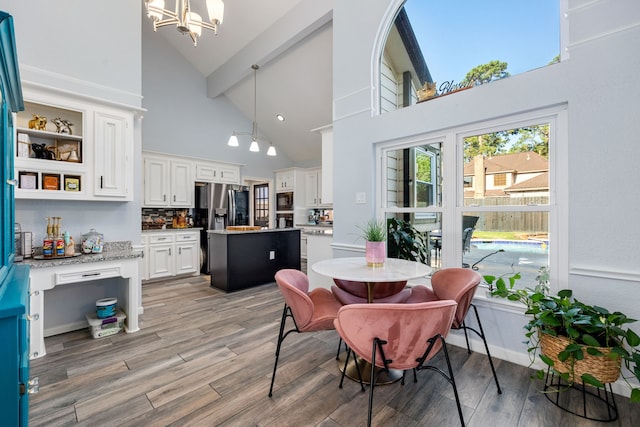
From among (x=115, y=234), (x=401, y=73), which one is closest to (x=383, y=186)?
(x=401, y=73)

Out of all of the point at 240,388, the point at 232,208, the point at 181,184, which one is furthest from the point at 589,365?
the point at 181,184

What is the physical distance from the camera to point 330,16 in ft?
13.6

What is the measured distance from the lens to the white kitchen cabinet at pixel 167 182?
5.28 metres

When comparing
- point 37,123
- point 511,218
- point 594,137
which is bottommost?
point 511,218

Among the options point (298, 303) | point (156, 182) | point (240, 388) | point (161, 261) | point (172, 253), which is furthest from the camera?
point (156, 182)

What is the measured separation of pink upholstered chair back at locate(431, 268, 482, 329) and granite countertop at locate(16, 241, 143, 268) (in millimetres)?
2922

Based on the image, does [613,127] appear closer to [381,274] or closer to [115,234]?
[381,274]

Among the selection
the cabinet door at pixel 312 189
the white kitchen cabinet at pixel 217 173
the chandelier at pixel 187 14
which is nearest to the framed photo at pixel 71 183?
the chandelier at pixel 187 14

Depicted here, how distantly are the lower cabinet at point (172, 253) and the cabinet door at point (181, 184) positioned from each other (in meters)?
0.70

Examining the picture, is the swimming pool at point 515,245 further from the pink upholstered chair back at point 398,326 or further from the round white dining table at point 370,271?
the pink upholstered chair back at point 398,326

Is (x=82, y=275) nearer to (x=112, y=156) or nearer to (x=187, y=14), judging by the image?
(x=112, y=156)

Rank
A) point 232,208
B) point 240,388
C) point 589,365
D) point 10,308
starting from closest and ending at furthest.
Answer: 1. point 10,308
2. point 589,365
3. point 240,388
4. point 232,208

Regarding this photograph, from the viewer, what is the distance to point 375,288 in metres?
2.23

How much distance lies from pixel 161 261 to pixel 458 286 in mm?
4793
